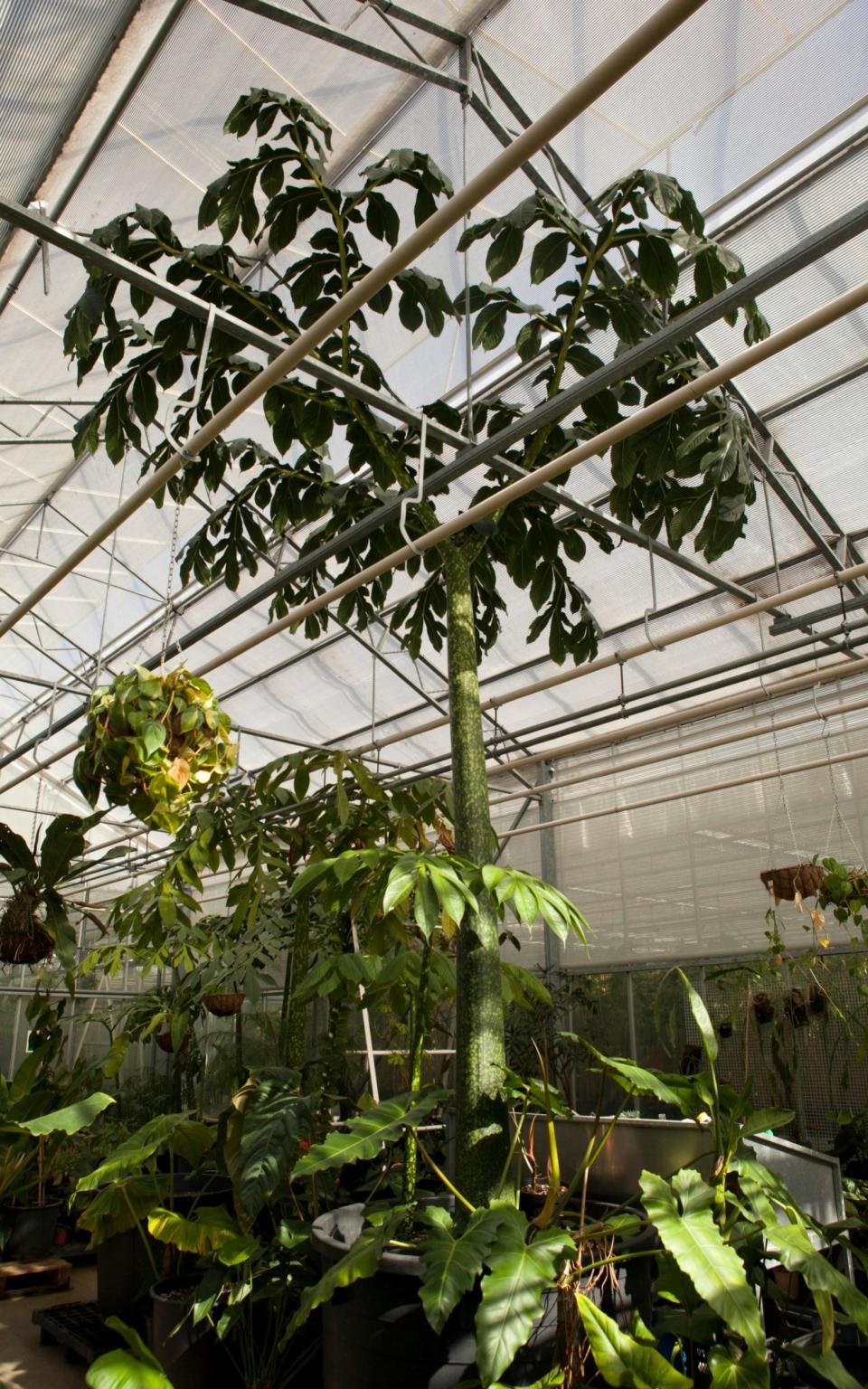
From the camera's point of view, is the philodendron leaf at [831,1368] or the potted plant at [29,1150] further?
the potted plant at [29,1150]

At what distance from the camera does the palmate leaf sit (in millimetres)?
2436

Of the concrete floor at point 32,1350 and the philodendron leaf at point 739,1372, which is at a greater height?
the philodendron leaf at point 739,1372

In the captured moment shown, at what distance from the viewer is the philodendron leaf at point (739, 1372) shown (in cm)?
199

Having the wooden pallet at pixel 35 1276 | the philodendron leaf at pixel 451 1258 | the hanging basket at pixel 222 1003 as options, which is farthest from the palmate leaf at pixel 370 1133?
the wooden pallet at pixel 35 1276

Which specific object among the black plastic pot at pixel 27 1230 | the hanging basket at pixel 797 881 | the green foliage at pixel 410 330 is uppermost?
the green foliage at pixel 410 330

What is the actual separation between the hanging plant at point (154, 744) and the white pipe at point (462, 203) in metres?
0.49

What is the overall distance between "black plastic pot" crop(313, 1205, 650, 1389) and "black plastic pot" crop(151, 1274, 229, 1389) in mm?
1427

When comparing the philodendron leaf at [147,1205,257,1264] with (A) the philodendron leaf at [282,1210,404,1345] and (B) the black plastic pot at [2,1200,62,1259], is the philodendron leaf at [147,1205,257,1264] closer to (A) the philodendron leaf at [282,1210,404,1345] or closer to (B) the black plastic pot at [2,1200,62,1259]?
(A) the philodendron leaf at [282,1210,404,1345]

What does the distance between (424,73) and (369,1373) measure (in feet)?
13.9

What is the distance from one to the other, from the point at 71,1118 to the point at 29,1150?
304 centimetres

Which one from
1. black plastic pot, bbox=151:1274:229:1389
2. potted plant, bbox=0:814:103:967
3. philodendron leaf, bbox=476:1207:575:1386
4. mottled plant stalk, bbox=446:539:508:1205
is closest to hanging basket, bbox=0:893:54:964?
potted plant, bbox=0:814:103:967

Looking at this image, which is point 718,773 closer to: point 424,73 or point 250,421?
point 250,421

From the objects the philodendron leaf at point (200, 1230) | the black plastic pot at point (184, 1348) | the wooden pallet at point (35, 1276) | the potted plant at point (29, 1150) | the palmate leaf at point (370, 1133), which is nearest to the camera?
→ the palmate leaf at point (370, 1133)

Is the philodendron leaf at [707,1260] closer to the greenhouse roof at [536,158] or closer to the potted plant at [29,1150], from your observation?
the potted plant at [29,1150]
